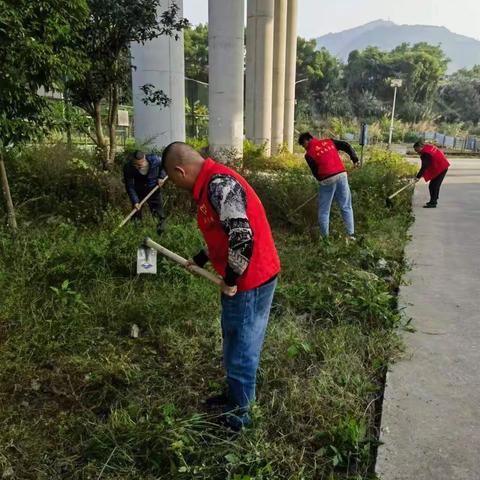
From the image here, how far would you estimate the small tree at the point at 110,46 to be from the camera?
586 cm

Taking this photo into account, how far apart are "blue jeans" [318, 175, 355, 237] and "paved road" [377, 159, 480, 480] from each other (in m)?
0.88

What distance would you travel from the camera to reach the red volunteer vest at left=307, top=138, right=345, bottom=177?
5902 mm

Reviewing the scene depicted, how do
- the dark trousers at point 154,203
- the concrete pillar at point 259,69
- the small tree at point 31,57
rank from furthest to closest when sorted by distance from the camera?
1. the concrete pillar at point 259,69
2. the dark trousers at point 154,203
3. the small tree at point 31,57

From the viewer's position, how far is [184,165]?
2.21m

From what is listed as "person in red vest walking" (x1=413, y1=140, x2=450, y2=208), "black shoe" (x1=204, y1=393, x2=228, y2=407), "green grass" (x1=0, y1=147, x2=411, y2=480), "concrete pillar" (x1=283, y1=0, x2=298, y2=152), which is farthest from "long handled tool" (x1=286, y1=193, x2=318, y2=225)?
"concrete pillar" (x1=283, y1=0, x2=298, y2=152)

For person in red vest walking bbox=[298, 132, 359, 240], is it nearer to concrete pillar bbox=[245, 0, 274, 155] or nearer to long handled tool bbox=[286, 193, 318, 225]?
long handled tool bbox=[286, 193, 318, 225]

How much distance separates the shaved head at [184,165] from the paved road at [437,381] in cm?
163

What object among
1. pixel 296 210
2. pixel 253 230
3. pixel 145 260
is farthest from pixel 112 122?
pixel 253 230

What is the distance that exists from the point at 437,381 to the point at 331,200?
3395mm

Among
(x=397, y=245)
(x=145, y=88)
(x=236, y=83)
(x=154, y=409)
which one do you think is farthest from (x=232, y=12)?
(x=154, y=409)

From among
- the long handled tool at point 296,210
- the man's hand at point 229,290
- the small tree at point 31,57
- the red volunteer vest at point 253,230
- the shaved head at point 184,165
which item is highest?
the small tree at point 31,57

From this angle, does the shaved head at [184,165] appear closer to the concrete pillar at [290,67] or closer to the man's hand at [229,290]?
the man's hand at [229,290]

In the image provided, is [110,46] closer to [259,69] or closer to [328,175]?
[328,175]

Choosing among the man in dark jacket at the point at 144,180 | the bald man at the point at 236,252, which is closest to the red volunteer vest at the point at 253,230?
the bald man at the point at 236,252
